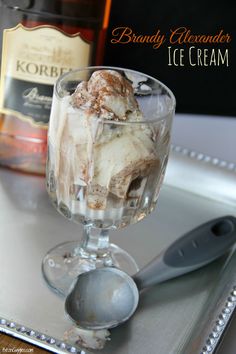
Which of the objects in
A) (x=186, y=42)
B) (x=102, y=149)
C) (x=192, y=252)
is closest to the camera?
(x=102, y=149)

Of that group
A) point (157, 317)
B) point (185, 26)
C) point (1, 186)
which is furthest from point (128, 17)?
point (157, 317)

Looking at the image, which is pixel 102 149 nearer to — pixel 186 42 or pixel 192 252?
pixel 192 252

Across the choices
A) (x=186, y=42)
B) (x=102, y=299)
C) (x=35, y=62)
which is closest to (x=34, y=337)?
(x=102, y=299)

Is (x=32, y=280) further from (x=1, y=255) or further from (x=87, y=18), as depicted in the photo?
(x=87, y=18)

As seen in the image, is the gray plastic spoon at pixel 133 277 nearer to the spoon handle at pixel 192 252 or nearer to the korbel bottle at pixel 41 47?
the spoon handle at pixel 192 252

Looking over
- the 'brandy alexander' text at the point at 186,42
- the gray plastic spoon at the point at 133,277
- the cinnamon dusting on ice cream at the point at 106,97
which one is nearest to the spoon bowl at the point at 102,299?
the gray plastic spoon at the point at 133,277

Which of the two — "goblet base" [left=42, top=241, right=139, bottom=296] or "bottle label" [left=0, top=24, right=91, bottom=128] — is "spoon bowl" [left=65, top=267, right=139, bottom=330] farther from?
"bottle label" [left=0, top=24, right=91, bottom=128]

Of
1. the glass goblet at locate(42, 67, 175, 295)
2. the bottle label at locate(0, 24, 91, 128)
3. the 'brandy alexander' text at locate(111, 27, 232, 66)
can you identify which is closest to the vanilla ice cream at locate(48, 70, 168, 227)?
the glass goblet at locate(42, 67, 175, 295)
